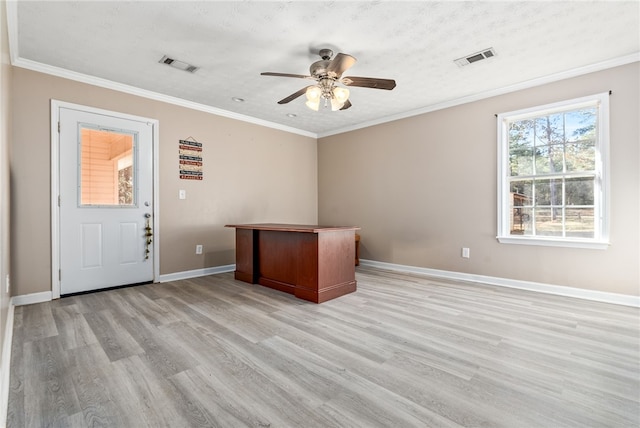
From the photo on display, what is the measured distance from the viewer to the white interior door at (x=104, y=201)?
3.35 m

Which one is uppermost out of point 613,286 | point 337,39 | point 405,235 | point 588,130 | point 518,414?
point 337,39

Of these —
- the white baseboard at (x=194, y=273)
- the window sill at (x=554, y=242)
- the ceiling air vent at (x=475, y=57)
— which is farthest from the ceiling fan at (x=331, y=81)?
the white baseboard at (x=194, y=273)

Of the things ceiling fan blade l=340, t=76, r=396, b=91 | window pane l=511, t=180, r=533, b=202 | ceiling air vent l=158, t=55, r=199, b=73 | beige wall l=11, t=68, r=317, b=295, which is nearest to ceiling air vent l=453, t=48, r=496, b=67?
ceiling fan blade l=340, t=76, r=396, b=91

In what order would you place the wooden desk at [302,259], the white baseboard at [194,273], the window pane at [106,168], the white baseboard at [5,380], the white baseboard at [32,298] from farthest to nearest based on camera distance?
the white baseboard at [194,273], the window pane at [106,168], the wooden desk at [302,259], the white baseboard at [32,298], the white baseboard at [5,380]

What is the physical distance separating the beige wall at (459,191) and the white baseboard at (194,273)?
→ 7.29 feet

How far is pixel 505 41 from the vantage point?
2.70 m

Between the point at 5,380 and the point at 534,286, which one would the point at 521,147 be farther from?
the point at 5,380

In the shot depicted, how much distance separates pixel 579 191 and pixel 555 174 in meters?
0.30

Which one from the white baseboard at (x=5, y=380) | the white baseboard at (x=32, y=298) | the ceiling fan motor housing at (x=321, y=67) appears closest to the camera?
the white baseboard at (x=5, y=380)

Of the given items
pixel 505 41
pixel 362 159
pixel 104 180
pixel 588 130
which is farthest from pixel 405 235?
pixel 104 180

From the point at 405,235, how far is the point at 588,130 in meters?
2.52

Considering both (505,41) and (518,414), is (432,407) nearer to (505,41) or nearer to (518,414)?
(518,414)

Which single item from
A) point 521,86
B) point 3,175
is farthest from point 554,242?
point 3,175

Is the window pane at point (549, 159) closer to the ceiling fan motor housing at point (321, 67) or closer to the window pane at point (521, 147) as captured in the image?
the window pane at point (521, 147)
